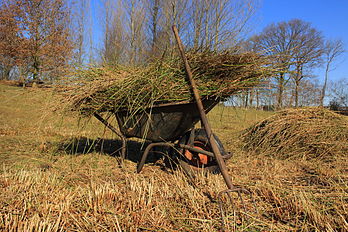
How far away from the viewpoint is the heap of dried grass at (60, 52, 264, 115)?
74.3 inches

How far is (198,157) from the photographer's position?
8.58ft

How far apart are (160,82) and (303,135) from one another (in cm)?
246

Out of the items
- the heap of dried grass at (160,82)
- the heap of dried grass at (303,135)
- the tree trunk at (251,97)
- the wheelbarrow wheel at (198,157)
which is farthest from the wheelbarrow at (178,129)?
the heap of dried grass at (303,135)

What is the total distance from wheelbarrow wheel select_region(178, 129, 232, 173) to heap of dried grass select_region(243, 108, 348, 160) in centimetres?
128

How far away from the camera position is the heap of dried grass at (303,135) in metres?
3.18

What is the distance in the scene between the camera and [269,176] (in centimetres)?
231

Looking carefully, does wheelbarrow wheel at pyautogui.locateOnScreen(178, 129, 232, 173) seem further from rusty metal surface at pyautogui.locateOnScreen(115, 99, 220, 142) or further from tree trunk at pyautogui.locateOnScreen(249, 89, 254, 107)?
tree trunk at pyautogui.locateOnScreen(249, 89, 254, 107)

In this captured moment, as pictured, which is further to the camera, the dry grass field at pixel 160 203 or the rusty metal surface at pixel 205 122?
the rusty metal surface at pixel 205 122

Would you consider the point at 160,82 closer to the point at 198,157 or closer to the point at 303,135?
the point at 198,157

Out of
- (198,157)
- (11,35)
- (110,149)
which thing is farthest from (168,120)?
(11,35)

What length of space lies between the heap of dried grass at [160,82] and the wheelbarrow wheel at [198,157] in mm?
593

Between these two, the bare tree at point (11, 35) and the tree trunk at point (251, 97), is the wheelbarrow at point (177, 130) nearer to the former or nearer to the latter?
the tree trunk at point (251, 97)

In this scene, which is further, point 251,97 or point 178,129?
point 178,129

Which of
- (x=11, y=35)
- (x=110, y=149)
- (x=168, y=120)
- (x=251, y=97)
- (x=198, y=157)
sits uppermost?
(x=11, y=35)
